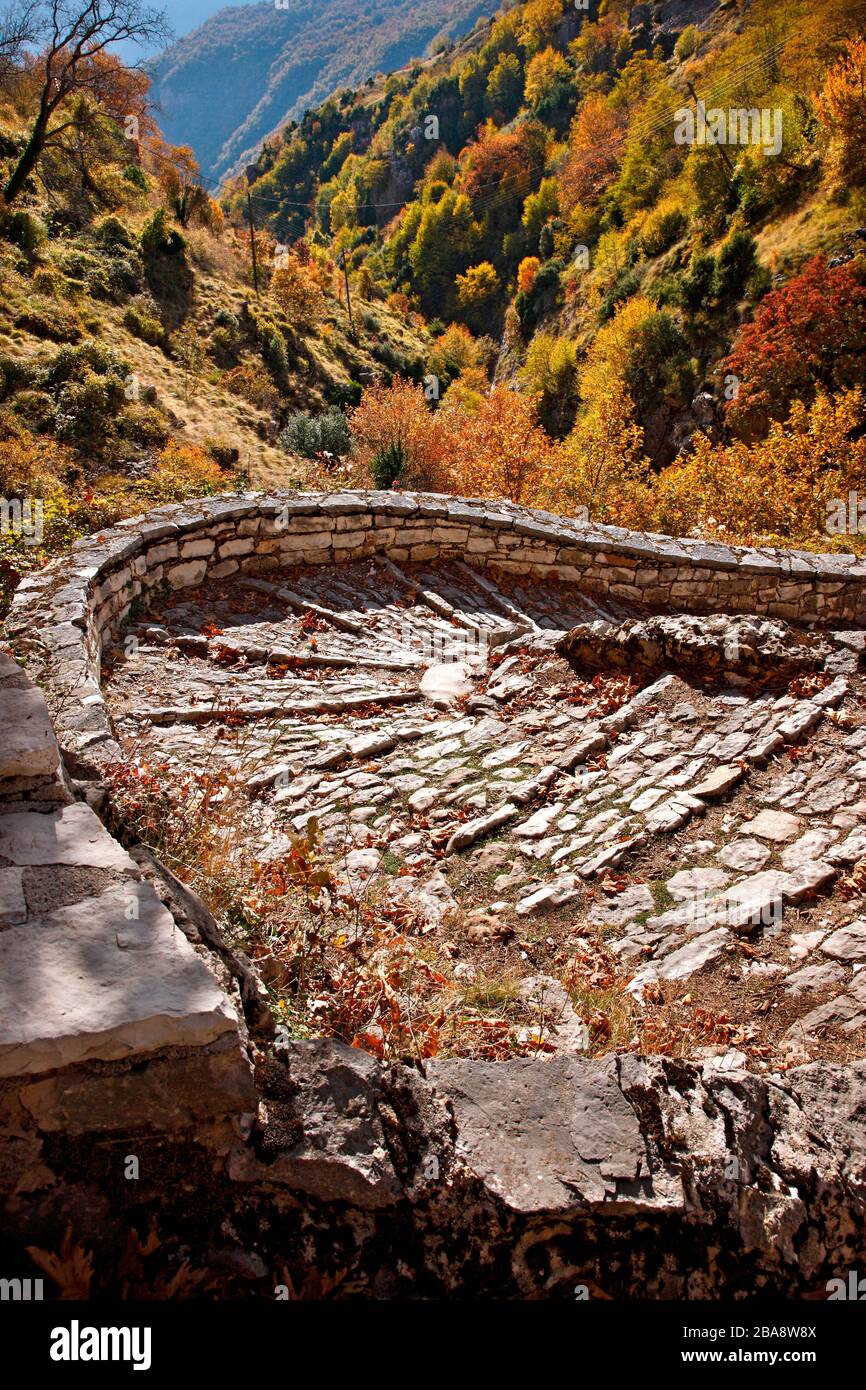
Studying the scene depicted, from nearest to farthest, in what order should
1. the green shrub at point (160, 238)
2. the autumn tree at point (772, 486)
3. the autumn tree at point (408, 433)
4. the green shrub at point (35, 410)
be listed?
the autumn tree at point (772, 486)
the green shrub at point (35, 410)
the autumn tree at point (408, 433)
the green shrub at point (160, 238)

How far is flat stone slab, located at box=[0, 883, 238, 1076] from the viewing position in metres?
1.68

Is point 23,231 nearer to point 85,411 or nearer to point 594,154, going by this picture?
point 85,411

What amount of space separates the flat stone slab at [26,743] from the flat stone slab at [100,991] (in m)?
0.59

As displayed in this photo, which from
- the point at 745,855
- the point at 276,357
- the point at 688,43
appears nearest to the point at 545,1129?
the point at 745,855

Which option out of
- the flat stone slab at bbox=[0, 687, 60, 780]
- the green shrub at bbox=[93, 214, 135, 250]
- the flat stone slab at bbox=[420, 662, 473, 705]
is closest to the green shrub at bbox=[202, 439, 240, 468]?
the green shrub at bbox=[93, 214, 135, 250]

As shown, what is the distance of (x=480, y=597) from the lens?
8391 mm

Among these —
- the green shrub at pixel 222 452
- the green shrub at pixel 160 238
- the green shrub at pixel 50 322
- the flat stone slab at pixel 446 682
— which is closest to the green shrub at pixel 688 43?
the green shrub at pixel 160 238

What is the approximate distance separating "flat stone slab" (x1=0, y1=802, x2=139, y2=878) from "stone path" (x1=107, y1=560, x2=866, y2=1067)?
1.68 metres

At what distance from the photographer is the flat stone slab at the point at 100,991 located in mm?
1681

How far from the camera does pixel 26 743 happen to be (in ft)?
8.01

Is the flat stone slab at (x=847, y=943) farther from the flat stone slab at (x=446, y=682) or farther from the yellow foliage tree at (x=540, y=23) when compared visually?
the yellow foliage tree at (x=540, y=23)
